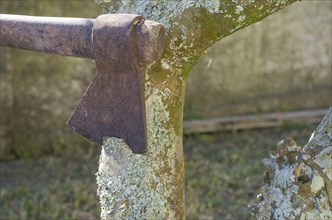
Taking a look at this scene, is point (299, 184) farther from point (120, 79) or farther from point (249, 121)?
point (249, 121)

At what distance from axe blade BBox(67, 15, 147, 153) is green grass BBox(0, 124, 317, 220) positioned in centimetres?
244

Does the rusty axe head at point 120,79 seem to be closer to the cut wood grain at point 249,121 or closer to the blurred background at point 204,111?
the blurred background at point 204,111

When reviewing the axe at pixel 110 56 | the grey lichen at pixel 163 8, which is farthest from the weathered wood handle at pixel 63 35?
the grey lichen at pixel 163 8

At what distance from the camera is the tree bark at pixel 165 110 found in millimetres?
1687

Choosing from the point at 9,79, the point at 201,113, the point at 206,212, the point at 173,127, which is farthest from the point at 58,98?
the point at 173,127

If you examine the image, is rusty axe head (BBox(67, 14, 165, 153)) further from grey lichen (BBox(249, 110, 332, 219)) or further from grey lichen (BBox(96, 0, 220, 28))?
grey lichen (BBox(249, 110, 332, 219))

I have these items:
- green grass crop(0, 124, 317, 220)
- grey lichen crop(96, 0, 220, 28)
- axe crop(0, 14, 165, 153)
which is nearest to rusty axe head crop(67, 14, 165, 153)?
axe crop(0, 14, 165, 153)

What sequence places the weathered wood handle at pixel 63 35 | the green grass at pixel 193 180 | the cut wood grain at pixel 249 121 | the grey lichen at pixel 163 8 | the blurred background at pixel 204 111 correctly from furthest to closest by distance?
1. the cut wood grain at pixel 249 121
2. the blurred background at pixel 204 111
3. the green grass at pixel 193 180
4. the grey lichen at pixel 163 8
5. the weathered wood handle at pixel 63 35

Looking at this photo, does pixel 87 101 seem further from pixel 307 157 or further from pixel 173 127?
pixel 307 157

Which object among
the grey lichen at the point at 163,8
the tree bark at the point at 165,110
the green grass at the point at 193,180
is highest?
the grey lichen at the point at 163,8

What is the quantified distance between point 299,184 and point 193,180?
314cm

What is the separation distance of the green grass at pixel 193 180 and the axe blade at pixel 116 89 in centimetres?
244

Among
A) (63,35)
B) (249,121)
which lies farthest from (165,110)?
(249,121)

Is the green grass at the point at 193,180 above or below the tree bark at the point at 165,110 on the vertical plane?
below
